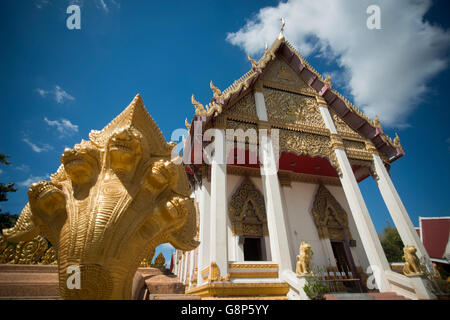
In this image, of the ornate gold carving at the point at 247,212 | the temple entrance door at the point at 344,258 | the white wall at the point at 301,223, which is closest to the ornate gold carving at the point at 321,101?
the white wall at the point at 301,223

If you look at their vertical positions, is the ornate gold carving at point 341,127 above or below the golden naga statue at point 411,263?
above

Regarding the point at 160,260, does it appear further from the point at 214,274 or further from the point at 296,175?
the point at 296,175

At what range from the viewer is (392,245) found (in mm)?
18656

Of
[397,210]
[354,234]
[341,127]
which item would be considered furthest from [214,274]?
[341,127]

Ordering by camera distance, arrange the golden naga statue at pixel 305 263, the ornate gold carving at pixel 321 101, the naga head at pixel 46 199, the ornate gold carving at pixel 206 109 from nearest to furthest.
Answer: the naga head at pixel 46 199, the golden naga statue at pixel 305 263, the ornate gold carving at pixel 206 109, the ornate gold carving at pixel 321 101

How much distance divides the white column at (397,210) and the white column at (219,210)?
4565mm

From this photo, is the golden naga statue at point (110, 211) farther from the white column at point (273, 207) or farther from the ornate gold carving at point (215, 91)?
the ornate gold carving at point (215, 91)

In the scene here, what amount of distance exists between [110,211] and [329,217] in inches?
296

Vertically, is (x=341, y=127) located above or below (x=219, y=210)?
above

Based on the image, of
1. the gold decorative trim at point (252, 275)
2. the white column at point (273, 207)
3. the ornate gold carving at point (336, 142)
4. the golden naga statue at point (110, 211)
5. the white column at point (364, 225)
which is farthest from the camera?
the ornate gold carving at point (336, 142)

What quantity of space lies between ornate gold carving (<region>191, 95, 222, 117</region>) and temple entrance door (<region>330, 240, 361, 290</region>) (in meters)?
5.43

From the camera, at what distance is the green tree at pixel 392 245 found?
58.3ft

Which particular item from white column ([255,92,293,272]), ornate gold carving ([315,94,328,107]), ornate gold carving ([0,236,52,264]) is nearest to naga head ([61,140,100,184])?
ornate gold carving ([0,236,52,264])

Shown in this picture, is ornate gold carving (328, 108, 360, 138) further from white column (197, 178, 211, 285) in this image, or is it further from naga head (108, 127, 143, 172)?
naga head (108, 127, 143, 172)
